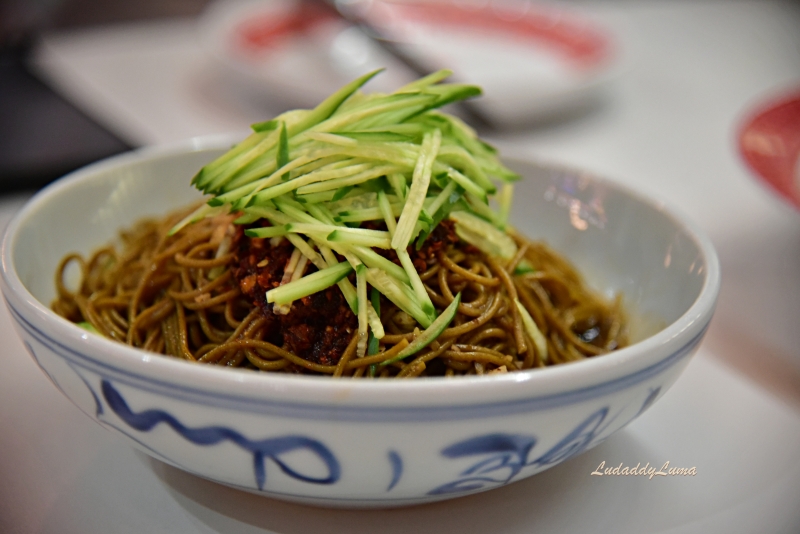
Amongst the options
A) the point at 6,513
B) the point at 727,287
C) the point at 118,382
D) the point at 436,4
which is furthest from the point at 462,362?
the point at 436,4

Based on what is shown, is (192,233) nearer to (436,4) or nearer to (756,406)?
(756,406)

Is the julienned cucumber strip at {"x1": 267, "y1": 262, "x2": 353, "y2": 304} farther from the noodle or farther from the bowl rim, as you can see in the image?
the bowl rim

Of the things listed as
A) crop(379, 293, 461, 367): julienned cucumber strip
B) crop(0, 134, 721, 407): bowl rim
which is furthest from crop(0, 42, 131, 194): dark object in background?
crop(379, 293, 461, 367): julienned cucumber strip

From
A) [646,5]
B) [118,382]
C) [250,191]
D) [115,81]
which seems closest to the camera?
[118,382]

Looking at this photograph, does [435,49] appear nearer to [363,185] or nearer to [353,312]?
[363,185]

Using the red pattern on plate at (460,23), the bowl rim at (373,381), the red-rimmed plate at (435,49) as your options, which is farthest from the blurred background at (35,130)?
the bowl rim at (373,381)
